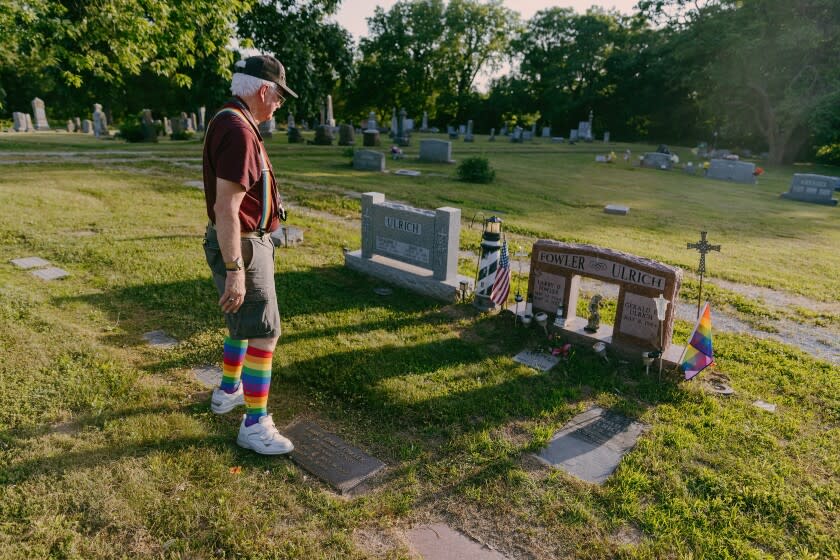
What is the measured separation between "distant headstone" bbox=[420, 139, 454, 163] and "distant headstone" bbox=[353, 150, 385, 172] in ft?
13.4

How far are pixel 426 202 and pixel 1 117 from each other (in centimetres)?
4267

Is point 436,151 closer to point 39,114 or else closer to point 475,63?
point 39,114

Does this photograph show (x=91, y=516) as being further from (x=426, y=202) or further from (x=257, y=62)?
(x=426, y=202)

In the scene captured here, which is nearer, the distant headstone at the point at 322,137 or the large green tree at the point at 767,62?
the distant headstone at the point at 322,137

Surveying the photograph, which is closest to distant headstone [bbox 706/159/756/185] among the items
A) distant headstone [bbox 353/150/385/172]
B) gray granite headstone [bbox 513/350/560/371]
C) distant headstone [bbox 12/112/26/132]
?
distant headstone [bbox 353/150/385/172]

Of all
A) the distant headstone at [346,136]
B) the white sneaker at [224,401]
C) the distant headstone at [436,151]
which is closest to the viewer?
the white sneaker at [224,401]

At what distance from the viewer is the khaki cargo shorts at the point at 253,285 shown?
3.16 m

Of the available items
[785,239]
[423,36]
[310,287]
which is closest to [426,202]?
[310,287]

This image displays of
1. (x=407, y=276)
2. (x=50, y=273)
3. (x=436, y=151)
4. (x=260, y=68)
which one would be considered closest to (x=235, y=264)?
(x=260, y=68)

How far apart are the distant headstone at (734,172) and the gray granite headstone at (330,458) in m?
25.5

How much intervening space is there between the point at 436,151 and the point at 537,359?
56.2ft

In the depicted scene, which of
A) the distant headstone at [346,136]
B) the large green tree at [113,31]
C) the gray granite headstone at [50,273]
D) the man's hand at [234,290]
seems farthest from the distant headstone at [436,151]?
the man's hand at [234,290]

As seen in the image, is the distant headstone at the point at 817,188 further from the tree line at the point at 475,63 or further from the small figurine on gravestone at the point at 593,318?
the small figurine on gravestone at the point at 593,318

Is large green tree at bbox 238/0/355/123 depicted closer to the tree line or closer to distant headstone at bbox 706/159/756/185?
the tree line
